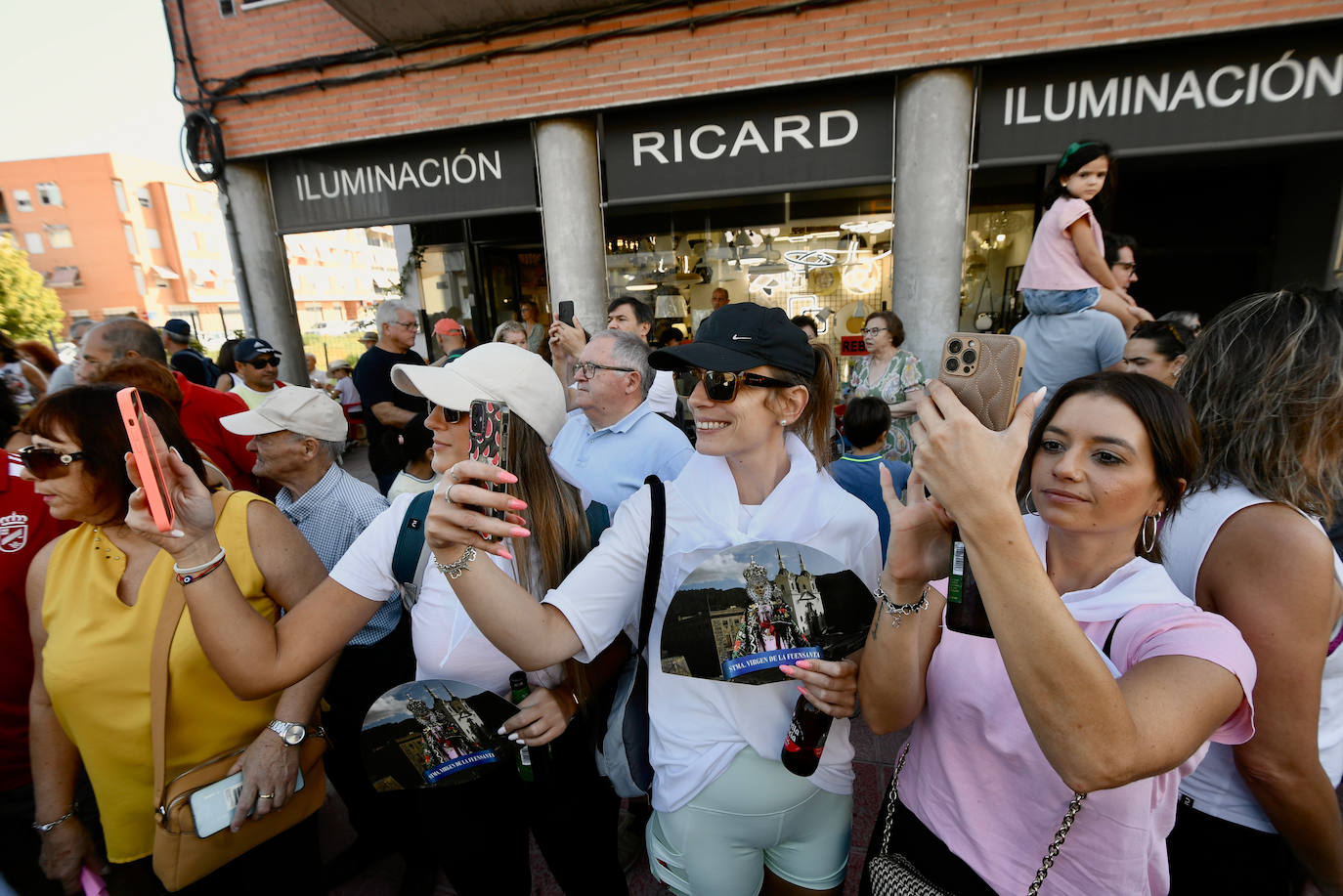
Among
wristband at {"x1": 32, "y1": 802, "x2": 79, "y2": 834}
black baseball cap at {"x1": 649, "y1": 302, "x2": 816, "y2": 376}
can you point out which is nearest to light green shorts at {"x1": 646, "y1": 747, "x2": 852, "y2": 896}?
black baseball cap at {"x1": 649, "y1": 302, "x2": 816, "y2": 376}

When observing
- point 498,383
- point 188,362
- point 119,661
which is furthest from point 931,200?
point 188,362

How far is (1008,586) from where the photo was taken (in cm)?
82

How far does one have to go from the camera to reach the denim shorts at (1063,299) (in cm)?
325

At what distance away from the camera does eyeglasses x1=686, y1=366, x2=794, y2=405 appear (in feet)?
5.08

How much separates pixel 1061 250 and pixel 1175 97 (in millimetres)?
3542

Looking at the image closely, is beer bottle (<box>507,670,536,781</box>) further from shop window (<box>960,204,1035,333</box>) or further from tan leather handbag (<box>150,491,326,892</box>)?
shop window (<box>960,204,1035,333</box>)

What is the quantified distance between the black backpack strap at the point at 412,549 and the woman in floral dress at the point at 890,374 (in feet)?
11.3

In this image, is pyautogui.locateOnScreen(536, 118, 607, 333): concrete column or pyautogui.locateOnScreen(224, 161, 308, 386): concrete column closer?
pyautogui.locateOnScreen(536, 118, 607, 333): concrete column

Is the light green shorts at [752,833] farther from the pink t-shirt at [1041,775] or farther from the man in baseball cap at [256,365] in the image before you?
the man in baseball cap at [256,365]

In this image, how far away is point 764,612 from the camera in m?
1.33

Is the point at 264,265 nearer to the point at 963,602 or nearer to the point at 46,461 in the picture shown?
the point at 46,461

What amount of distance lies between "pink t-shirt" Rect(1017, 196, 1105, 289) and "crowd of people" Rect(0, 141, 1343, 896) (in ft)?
6.12

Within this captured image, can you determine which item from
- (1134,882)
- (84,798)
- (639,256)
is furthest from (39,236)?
(1134,882)

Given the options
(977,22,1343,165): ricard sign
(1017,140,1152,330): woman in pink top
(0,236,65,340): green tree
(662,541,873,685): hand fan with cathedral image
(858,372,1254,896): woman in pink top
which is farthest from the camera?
(0,236,65,340): green tree
